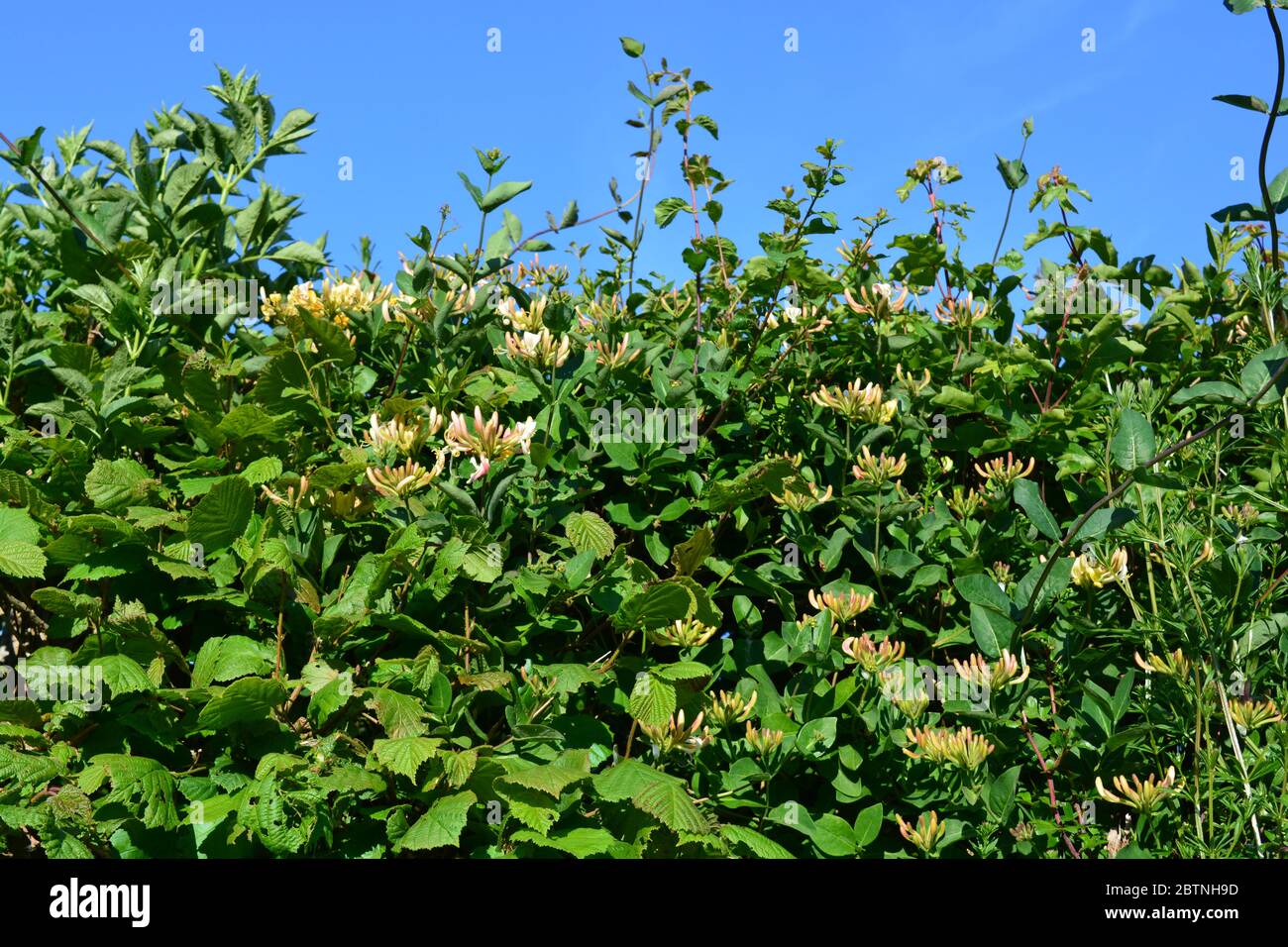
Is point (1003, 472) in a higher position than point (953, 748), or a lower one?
higher

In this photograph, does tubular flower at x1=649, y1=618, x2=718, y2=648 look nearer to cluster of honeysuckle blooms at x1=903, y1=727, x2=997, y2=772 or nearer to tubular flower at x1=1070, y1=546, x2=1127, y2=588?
cluster of honeysuckle blooms at x1=903, y1=727, x2=997, y2=772

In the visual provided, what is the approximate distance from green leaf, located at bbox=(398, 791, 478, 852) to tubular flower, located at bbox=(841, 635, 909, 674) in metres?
1.07

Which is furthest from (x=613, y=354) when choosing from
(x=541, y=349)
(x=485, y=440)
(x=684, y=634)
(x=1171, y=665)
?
(x=1171, y=665)

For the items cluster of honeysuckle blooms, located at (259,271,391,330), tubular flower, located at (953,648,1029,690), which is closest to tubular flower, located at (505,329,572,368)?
cluster of honeysuckle blooms, located at (259,271,391,330)

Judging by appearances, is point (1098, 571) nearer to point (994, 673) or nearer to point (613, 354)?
point (994, 673)

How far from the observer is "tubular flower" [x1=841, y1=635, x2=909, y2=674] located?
114 inches

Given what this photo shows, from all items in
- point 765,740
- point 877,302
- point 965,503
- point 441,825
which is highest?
point 877,302

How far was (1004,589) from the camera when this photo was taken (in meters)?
3.23

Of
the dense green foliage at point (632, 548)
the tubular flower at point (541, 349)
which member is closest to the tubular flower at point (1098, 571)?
the dense green foliage at point (632, 548)

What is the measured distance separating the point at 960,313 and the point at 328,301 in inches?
79.9

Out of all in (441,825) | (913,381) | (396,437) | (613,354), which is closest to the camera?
(441,825)

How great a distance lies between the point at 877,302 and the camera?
3.43 metres

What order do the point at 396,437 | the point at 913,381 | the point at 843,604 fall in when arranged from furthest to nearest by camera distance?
the point at 913,381 → the point at 843,604 → the point at 396,437

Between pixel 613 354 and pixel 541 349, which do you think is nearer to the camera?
pixel 541 349
